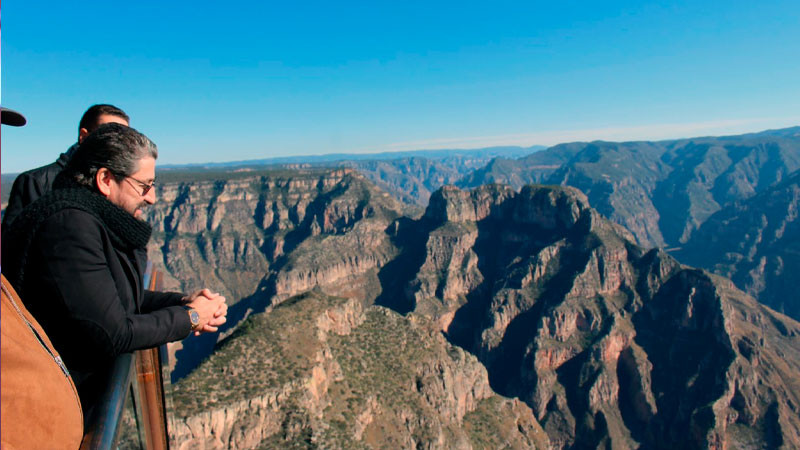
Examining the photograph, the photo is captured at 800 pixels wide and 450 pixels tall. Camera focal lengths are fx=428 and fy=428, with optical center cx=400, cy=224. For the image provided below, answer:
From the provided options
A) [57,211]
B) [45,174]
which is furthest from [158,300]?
[45,174]

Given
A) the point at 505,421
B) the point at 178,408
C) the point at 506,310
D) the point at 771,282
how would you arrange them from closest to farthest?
1. the point at 178,408
2. the point at 505,421
3. the point at 506,310
4. the point at 771,282

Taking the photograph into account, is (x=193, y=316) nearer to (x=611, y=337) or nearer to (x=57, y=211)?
(x=57, y=211)

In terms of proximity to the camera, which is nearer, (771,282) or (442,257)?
(442,257)

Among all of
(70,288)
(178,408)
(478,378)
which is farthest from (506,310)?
(70,288)

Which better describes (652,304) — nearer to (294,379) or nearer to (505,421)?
(505,421)

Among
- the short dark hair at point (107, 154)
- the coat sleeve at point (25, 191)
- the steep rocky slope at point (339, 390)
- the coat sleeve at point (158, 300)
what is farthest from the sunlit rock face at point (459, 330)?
the short dark hair at point (107, 154)

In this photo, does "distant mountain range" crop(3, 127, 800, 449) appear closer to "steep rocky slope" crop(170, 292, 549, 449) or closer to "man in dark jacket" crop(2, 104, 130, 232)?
"steep rocky slope" crop(170, 292, 549, 449)

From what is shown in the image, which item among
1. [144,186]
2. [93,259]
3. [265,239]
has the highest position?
[144,186]
